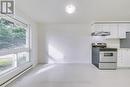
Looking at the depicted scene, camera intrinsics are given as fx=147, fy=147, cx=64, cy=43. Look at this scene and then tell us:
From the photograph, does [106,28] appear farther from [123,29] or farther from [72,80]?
[72,80]

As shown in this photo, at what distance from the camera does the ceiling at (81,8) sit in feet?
16.3

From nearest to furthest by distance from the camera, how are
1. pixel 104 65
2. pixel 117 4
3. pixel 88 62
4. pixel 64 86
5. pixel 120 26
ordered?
1. pixel 64 86
2. pixel 117 4
3. pixel 104 65
4. pixel 120 26
5. pixel 88 62

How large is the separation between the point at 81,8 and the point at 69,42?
2766mm

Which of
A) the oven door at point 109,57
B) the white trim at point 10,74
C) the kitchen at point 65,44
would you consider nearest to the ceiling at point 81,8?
the kitchen at point 65,44

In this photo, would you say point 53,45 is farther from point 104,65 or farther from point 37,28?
point 104,65

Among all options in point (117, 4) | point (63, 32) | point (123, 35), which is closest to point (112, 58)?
point (123, 35)

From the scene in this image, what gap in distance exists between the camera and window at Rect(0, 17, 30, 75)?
4.02 metres

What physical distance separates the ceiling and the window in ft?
2.17

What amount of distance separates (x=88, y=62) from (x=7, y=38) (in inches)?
188

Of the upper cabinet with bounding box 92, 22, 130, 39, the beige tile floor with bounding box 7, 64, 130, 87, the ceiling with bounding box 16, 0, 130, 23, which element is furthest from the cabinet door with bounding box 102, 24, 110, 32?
the beige tile floor with bounding box 7, 64, 130, 87

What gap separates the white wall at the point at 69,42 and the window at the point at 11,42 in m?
2.04

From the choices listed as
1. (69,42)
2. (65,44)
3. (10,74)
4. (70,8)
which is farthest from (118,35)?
(10,74)

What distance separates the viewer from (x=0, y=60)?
12.5 ft

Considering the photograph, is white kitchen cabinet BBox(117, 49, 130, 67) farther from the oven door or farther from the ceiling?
the ceiling
